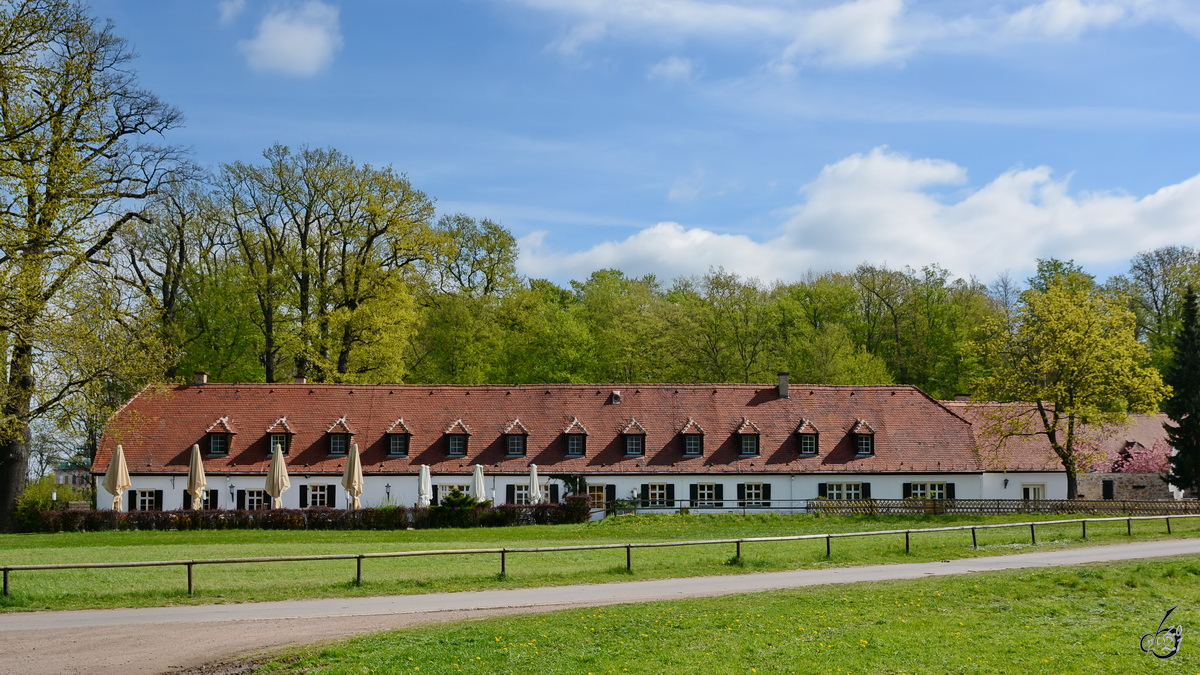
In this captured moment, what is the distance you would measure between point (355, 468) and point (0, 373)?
13111mm

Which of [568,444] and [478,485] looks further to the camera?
[568,444]

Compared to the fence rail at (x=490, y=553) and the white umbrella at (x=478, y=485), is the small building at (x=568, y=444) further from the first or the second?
the fence rail at (x=490, y=553)

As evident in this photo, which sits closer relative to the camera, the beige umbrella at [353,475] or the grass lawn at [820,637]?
the grass lawn at [820,637]

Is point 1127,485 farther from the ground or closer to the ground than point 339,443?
closer to the ground

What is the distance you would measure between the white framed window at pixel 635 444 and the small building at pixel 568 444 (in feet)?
0.17

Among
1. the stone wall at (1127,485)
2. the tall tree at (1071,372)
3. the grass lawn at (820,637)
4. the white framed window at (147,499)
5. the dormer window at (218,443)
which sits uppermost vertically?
the tall tree at (1071,372)

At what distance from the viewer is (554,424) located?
47.8 metres

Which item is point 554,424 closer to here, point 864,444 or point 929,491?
point 864,444

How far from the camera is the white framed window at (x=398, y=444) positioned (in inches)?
1815

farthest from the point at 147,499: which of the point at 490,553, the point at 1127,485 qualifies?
the point at 1127,485

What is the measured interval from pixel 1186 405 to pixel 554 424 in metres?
30.6

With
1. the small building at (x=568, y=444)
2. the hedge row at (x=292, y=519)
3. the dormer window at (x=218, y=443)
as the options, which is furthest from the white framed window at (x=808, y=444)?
the dormer window at (x=218, y=443)

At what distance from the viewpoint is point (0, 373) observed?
102ft

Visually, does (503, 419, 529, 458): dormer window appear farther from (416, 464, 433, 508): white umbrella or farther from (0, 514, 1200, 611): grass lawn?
(0, 514, 1200, 611): grass lawn
